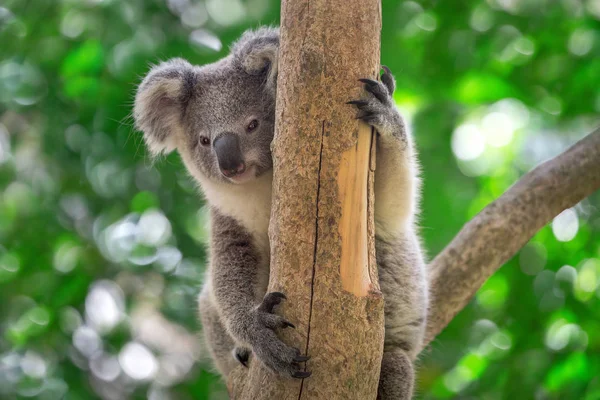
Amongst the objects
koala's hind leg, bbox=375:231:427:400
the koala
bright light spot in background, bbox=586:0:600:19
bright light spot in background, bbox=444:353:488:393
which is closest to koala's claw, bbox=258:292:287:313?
the koala

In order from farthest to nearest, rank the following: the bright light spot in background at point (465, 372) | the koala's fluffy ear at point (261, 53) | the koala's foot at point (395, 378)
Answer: the bright light spot in background at point (465, 372) → the koala's fluffy ear at point (261, 53) → the koala's foot at point (395, 378)

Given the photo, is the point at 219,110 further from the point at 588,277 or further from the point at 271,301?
the point at 588,277

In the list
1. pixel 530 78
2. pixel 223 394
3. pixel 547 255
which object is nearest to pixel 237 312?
pixel 223 394

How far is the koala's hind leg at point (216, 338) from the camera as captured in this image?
135 inches

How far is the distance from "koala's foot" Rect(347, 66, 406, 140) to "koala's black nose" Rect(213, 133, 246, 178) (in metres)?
0.71

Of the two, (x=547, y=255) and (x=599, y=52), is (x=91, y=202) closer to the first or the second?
(x=547, y=255)

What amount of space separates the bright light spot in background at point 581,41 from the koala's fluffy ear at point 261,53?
1.94m

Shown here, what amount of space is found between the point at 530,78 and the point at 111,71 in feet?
8.35

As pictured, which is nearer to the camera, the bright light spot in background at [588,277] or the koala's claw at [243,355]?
the koala's claw at [243,355]

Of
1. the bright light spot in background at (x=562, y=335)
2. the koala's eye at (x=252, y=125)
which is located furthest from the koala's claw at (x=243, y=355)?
the bright light spot in background at (x=562, y=335)

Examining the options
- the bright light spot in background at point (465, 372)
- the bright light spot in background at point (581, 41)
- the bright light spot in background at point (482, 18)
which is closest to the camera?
the bright light spot in background at point (465, 372)

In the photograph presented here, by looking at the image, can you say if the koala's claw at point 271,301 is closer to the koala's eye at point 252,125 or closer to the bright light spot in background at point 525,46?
the koala's eye at point 252,125

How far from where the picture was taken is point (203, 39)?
161 inches

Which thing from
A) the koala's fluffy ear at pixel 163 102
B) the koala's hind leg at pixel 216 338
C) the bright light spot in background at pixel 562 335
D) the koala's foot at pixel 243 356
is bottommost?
the koala's foot at pixel 243 356
